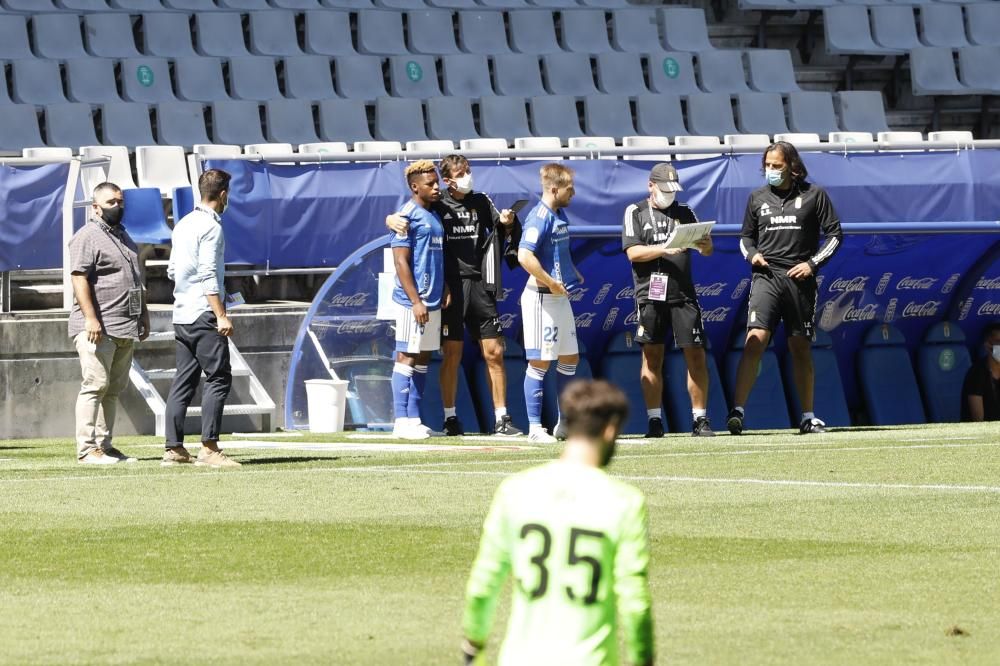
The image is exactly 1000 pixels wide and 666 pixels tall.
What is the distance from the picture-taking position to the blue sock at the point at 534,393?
1391cm

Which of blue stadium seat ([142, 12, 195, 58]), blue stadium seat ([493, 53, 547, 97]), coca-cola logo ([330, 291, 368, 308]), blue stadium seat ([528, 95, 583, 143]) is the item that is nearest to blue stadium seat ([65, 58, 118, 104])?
blue stadium seat ([142, 12, 195, 58])

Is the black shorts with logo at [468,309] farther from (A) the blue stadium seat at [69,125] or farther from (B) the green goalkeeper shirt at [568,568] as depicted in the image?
(B) the green goalkeeper shirt at [568,568]

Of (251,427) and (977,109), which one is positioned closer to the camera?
(251,427)

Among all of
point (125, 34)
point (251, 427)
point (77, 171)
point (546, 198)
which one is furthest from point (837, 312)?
point (125, 34)

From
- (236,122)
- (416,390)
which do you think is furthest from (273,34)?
(416,390)

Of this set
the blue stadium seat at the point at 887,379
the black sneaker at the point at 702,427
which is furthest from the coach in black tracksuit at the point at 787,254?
the blue stadium seat at the point at 887,379

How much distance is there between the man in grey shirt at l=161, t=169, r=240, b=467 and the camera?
37.6 feet

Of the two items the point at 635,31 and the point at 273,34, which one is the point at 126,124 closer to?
the point at 273,34

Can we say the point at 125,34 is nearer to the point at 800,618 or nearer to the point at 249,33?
the point at 249,33

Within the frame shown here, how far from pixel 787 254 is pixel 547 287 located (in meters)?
1.87

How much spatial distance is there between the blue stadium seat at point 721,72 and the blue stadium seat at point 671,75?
0.24 meters

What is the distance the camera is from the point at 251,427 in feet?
52.4

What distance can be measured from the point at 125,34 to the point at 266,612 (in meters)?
17.7

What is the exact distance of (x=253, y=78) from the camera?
22.8 m
